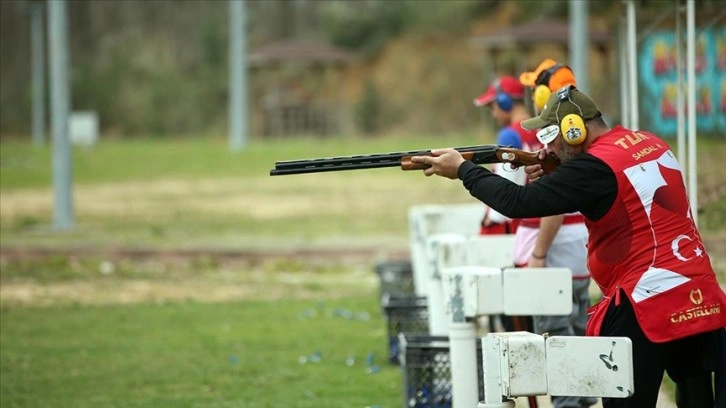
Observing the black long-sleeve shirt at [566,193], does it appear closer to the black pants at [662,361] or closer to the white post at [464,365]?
the black pants at [662,361]

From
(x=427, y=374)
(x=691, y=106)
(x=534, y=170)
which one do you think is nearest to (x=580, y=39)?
(x=691, y=106)

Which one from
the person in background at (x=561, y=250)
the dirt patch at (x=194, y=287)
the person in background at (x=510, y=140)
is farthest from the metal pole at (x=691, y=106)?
the dirt patch at (x=194, y=287)

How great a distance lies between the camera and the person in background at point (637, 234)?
5848 mm

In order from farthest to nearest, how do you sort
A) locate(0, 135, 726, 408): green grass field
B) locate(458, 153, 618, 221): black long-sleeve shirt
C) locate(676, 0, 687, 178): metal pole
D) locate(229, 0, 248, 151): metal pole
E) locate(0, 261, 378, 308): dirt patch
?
locate(229, 0, 248, 151): metal pole → locate(0, 261, 378, 308): dirt patch → locate(0, 135, 726, 408): green grass field → locate(676, 0, 687, 178): metal pole → locate(458, 153, 618, 221): black long-sleeve shirt

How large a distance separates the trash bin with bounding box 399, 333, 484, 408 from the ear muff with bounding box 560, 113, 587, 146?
106 inches

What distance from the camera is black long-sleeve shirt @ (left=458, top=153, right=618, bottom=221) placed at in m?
5.82

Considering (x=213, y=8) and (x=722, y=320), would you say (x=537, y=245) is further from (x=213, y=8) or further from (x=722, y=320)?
(x=213, y=8)


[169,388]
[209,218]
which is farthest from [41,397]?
[209,218]

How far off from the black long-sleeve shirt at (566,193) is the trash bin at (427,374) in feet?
8.55

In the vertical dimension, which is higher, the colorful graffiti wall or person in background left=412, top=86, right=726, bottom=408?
the colorful graffiti wall

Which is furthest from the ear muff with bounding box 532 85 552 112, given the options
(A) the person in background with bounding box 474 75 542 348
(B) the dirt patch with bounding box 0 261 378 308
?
(B) the dirt patch with bounding box 0 261 378 308

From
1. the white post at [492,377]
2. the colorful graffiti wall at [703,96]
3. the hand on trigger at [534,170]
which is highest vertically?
the colorful graffiti wall at [703,96]

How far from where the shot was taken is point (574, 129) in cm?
600

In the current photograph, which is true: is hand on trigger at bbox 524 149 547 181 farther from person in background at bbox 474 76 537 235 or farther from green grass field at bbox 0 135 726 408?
green grass field at bbox 0 135 726 408
